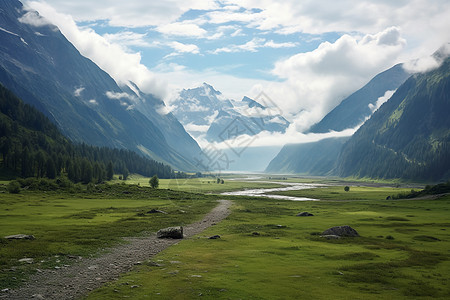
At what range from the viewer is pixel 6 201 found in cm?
10556

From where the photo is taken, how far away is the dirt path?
26.1m

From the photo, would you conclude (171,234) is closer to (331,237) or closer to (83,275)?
Answer: (83,275)

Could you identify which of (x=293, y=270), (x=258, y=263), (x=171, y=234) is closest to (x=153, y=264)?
(x=258, y=263)

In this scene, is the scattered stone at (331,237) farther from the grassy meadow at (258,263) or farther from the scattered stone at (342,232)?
the scattered stone at (342,232)

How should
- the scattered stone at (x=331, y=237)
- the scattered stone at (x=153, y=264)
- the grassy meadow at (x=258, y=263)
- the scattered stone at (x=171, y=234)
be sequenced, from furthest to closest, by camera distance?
the scattered stone at (x=331, y=237)
the scattered stone at (x=171, y=234)
the scattered stone at (x=153, y=264)
the grassy meadow at (x=258, y=263)

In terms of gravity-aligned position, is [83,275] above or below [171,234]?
above

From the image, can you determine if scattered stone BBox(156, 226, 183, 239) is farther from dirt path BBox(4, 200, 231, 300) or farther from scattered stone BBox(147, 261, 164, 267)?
scattered stone BBox(147, 261, 164, 267)

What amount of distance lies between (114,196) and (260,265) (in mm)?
125770

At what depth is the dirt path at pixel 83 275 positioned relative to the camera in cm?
2612

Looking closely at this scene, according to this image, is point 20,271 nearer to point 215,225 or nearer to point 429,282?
point 429,282

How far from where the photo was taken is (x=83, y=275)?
103 ft

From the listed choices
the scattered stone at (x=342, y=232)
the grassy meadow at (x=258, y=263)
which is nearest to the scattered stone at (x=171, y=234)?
the grassy meadow at (x=258, y=263)

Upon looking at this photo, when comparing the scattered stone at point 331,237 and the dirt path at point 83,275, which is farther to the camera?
the scattered stone at point 331,237

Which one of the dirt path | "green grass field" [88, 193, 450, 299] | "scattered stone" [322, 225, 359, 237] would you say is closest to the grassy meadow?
"green grass field" [88, 193, 450, 299]
